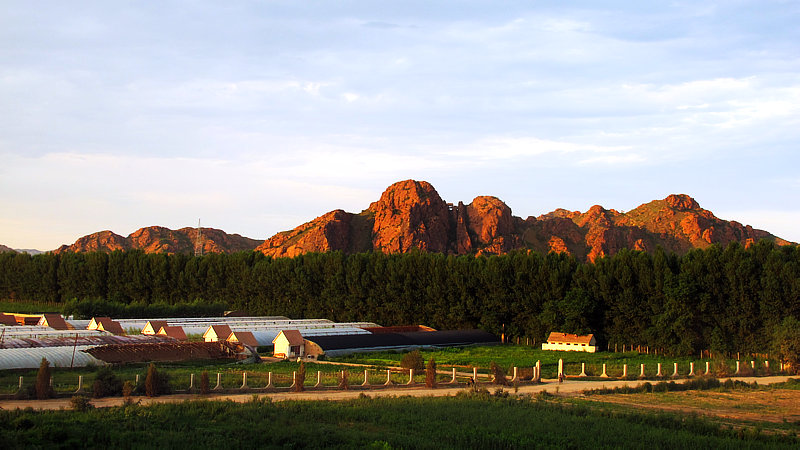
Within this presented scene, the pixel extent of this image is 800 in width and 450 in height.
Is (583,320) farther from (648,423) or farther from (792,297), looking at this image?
(648,423)

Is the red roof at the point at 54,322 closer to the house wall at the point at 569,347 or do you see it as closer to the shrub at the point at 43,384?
the shrub at the point at 43,384

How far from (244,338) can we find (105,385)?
22760 mm

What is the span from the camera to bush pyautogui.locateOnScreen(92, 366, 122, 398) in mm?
24553

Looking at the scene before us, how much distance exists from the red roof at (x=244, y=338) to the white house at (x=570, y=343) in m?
22.2

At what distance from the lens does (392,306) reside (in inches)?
2603

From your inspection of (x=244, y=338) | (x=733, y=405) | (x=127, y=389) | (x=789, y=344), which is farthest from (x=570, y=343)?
(x=127, y=389)

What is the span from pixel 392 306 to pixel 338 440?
4897cm

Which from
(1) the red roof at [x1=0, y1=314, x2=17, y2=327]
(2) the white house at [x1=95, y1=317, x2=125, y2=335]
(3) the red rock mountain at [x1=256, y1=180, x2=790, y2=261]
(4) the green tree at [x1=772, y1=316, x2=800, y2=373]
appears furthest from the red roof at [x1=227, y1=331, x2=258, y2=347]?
(3) the red rock mountain at [x1=256, y1=180, x2=790, y2=261]

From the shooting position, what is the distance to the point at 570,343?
53.0 meters

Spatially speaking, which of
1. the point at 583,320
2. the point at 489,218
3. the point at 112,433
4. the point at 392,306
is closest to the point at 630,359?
the point at 583,320

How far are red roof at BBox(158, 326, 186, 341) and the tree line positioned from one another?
2100 cm

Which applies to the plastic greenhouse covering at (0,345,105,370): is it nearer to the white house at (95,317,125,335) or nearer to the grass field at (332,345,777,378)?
the grass field at (332,345,777,378)

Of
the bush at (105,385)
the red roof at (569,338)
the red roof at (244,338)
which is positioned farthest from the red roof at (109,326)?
the red roof at (569,338)

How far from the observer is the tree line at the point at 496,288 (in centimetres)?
4728
